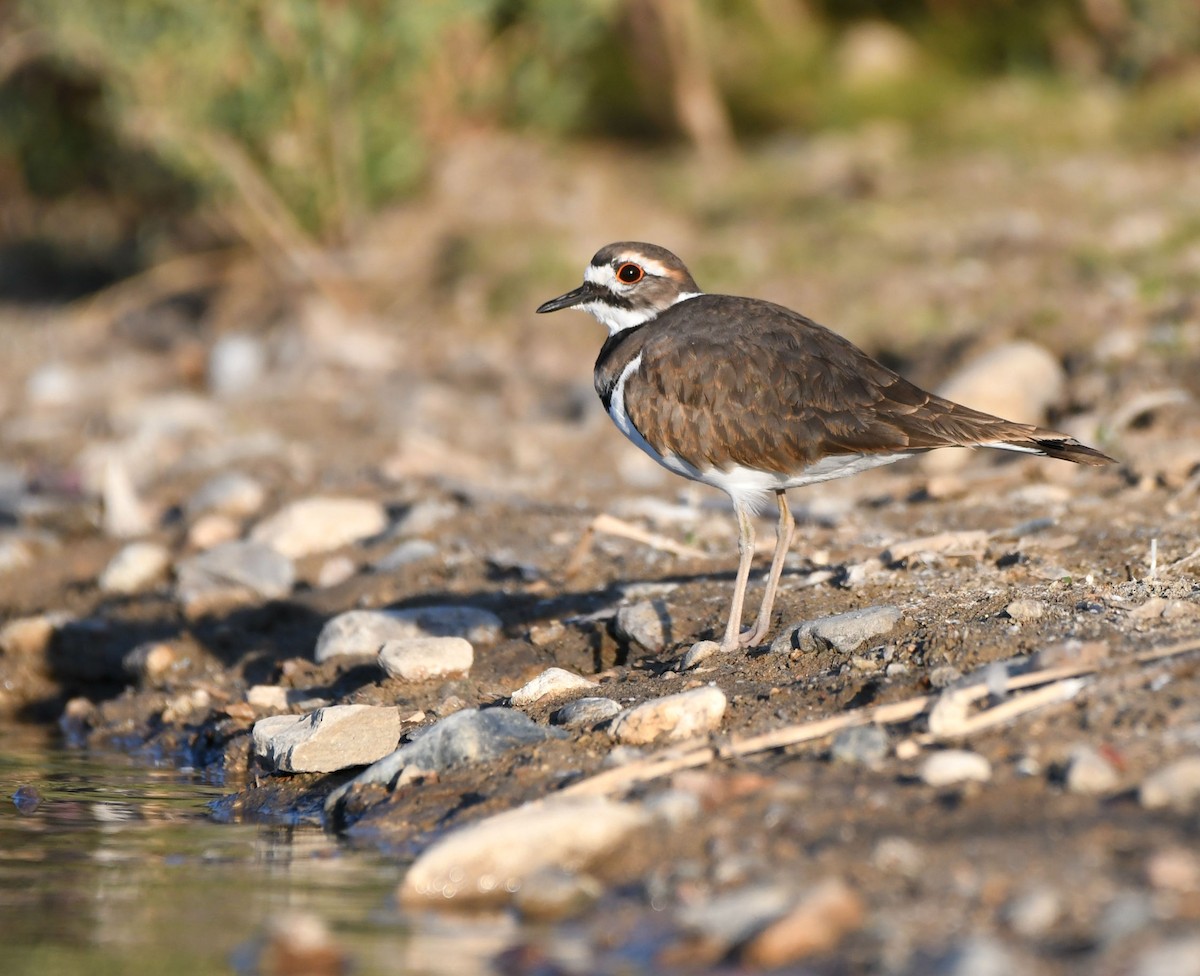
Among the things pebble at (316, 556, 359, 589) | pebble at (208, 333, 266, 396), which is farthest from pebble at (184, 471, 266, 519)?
pebble at (208, 333, 266, 396)

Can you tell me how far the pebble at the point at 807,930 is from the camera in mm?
3910

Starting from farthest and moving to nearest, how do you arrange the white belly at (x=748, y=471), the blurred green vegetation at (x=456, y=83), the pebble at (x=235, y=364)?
the blurred green vegetation at (x=456, y=83) → the pebble at (x=235, y=364) → the white belly at (x=748, y=471)

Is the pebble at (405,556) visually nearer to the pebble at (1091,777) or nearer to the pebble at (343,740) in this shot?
the pebble at (343,740)

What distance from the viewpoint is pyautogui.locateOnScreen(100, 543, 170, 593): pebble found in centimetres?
866

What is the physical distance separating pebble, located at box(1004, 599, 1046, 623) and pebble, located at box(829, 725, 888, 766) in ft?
3.27

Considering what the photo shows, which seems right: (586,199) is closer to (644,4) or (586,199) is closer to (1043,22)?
(644,4)

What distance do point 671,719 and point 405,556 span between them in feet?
10.1

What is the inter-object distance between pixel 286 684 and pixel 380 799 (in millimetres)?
1614

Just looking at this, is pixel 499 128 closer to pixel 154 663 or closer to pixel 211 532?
pixel 211 532

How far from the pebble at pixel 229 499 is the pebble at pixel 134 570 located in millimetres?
674

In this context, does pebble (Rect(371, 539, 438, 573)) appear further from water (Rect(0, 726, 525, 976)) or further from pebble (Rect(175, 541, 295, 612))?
water (Rect(0, 726, 525, 976))

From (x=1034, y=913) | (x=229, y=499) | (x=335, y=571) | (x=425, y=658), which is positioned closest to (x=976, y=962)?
(x=1034, y=913)

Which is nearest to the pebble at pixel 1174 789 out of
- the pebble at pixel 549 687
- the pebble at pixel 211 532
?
the pebble at pixel 549 687

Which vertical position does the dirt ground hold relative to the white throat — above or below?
below
